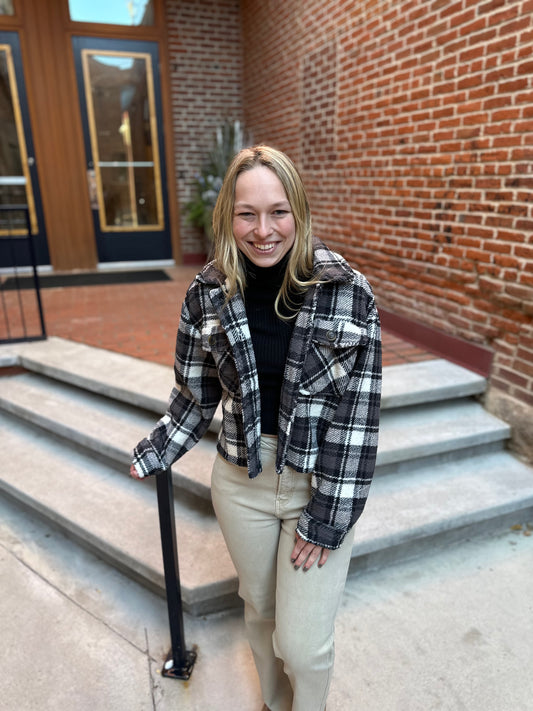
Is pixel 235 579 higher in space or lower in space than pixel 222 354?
lower

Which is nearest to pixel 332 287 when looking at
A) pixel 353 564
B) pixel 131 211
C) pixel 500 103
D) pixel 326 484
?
pixel 326 484

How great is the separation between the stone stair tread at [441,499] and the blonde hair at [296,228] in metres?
1.37

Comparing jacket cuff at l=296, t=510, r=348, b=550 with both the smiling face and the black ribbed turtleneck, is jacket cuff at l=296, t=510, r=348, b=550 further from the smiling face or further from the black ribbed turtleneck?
the smiling face

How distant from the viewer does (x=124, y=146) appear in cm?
622

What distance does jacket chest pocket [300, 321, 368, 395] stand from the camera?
1131mm

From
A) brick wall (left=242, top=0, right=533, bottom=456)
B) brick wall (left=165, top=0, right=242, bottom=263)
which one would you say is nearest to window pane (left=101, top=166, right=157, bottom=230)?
brick wall (left=165, top=0, right=242, bottom=263)

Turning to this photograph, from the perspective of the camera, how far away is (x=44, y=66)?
18.6 ft

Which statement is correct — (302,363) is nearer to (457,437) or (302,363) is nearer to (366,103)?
(457,437)

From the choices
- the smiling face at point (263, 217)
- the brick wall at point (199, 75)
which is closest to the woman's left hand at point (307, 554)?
the smiling face at point (263, 217)

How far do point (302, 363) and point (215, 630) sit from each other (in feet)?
4.45

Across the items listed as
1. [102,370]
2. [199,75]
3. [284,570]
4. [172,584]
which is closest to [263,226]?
[284,570]

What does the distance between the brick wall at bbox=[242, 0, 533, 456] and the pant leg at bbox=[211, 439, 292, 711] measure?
1.90m

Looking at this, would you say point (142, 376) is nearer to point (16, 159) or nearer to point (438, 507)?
point (438, 507)

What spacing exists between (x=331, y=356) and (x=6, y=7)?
6.56 metres
